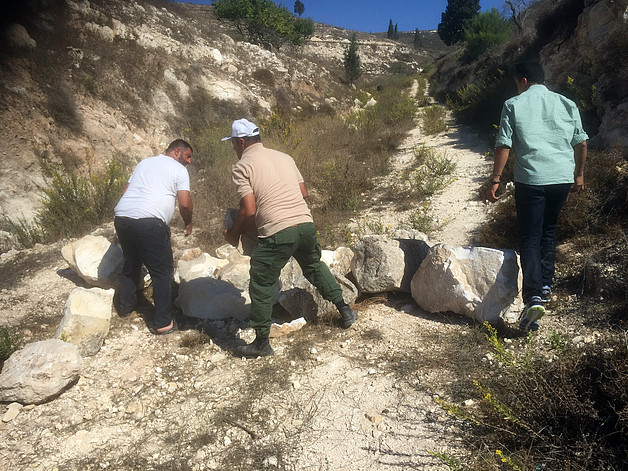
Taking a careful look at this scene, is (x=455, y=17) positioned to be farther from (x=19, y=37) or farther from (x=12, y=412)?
(x=12, y=412)

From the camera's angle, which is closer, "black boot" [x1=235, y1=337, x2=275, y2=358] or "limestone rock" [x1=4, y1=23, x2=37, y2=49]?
"black boot" [x1=235, y1=337, x2=275, y2=358]

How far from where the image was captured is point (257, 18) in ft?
72.0

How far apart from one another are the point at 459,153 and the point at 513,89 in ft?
11.4

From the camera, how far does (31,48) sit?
759cm

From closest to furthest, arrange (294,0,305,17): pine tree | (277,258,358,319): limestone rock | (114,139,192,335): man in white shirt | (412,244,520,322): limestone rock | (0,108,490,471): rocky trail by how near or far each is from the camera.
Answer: (0,108,490,471): rocky trail, (412,244,520,322): limestone rock, (114,139,192,335): man in white shirt, (277,258,358,319): limestone rock, (294,0,305,17): pine tree

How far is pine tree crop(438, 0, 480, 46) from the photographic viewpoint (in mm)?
36000

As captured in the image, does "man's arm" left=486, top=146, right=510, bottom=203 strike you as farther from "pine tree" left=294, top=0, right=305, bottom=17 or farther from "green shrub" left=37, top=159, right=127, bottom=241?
"pine tree" left=294, top=0, right=305, bottom=17

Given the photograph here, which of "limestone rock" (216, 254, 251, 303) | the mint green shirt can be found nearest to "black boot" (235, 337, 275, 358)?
"limestone rock" (216, 254, 251, 303)

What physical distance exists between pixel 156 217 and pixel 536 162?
9.49 feet

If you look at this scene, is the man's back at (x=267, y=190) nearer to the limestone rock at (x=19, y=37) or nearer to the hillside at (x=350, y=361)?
the hillside at (x=350, y=361)

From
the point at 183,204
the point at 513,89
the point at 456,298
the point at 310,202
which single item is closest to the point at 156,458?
the point at 183,204

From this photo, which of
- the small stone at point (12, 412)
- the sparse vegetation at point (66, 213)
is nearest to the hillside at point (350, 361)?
the small stone at point (12, 412)

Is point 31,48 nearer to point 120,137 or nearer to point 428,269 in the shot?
point 120,137

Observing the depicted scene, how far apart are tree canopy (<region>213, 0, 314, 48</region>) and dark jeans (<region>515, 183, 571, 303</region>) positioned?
68.8ft
